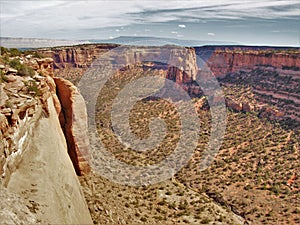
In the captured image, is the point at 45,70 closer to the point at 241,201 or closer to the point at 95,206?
the point at 95,206

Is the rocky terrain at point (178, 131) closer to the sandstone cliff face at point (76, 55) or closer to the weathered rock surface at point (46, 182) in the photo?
the weathered rock surface at point (46, 182)

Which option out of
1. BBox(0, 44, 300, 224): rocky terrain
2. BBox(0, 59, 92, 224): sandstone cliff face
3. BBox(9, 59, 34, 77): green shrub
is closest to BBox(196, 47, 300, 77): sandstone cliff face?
BBox(0, 44, 300, 224): rocky terrain

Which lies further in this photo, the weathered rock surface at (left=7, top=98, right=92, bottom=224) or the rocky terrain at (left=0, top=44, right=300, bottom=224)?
the rocky terrain at (left=0, top=44, right=300, bottom=224)

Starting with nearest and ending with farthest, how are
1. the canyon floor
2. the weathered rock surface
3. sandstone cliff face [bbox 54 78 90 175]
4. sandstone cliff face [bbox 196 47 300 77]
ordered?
the weathered rock surface
sandstone cliff face [bbox 54 78 90 175]
the canyon floor
sandstone cliff face [bbox 196 47 300 77]

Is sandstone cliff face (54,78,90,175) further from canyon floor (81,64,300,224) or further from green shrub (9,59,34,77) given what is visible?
green shrub (9,59,34,77)

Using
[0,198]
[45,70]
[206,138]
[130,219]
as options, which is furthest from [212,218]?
[206,138]

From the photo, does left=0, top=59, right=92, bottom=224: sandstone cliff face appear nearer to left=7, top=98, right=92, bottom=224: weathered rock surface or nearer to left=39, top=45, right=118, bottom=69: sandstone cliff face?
left=7, top=98, right=92, bottom=224: weathered rock surface

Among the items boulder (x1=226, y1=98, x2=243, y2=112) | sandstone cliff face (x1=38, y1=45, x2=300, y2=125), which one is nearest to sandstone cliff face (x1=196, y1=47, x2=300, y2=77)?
sandstone cliff face (x1=38, y1=45, x2=300, y2=125)

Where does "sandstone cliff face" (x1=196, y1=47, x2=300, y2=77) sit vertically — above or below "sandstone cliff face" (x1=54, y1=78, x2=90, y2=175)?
above

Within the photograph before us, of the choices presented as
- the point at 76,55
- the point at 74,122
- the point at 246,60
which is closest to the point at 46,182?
the point at 74,122

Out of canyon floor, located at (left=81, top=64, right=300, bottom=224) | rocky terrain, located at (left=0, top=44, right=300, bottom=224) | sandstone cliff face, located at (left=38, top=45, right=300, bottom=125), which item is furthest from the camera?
sandstone cliff face, located at (left=38, top=45, right=300, bottom=125)

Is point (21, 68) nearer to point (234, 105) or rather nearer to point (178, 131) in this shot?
point (178, 131)

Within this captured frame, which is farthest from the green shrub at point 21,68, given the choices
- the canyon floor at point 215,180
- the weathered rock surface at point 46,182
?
the canyon floor at point 215,180

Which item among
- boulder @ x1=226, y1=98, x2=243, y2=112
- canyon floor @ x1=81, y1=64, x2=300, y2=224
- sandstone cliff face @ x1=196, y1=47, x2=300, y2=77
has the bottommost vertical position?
canyon floor @ x1=81, y1=64, x2=300, y2=224
